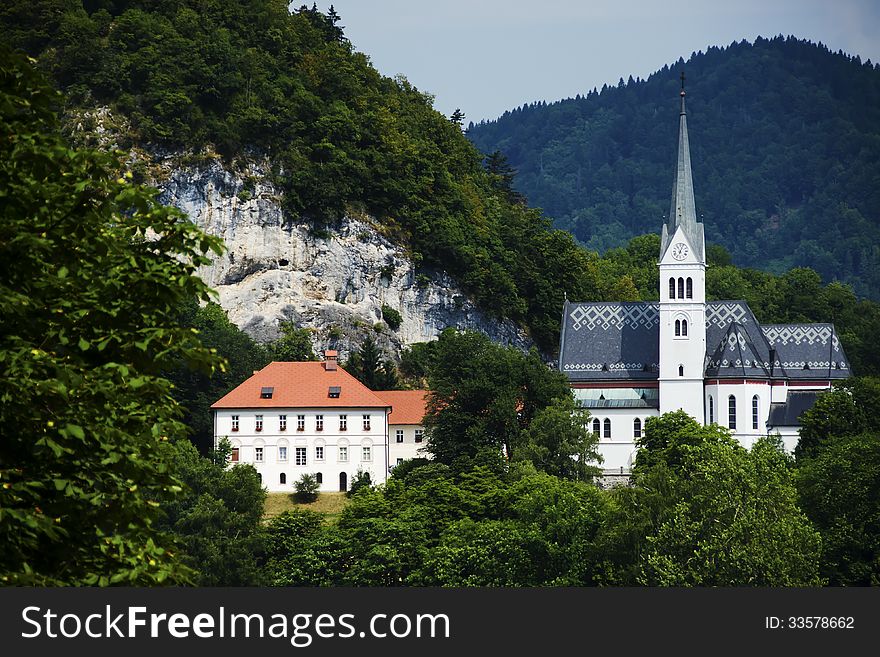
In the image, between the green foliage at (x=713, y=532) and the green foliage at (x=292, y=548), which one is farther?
the green foliage at (x=292, y=548)

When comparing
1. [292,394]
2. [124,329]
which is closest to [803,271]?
[292,394]

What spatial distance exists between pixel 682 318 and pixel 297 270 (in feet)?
103

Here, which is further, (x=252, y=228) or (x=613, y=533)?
(x=252, y=228)

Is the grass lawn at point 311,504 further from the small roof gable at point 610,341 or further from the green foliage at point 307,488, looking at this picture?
the small roof gable at point 610,341

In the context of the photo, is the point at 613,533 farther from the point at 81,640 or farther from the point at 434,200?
the point at 434,200

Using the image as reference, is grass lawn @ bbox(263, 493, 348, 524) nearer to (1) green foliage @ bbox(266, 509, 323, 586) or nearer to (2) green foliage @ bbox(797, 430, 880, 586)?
(1) green foliage @ bbox(266, 509, 323, 586)

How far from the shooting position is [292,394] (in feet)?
334

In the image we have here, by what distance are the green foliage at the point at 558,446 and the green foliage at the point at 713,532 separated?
838 inches

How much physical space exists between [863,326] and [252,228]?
57.6 meters

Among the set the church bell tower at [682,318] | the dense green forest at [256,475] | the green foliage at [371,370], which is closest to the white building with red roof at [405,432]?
the dense green forest at [256,475]

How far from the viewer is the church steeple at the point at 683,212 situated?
112 meters

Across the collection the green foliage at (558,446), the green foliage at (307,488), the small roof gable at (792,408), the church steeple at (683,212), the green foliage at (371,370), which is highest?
the church steeple at (683,212)

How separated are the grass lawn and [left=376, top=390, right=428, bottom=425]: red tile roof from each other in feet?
24.9

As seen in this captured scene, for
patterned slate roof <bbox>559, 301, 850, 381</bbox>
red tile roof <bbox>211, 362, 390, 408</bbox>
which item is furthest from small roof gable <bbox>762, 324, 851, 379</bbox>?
red tile roof <bbox>211, 362, 390, 408</bbox>
